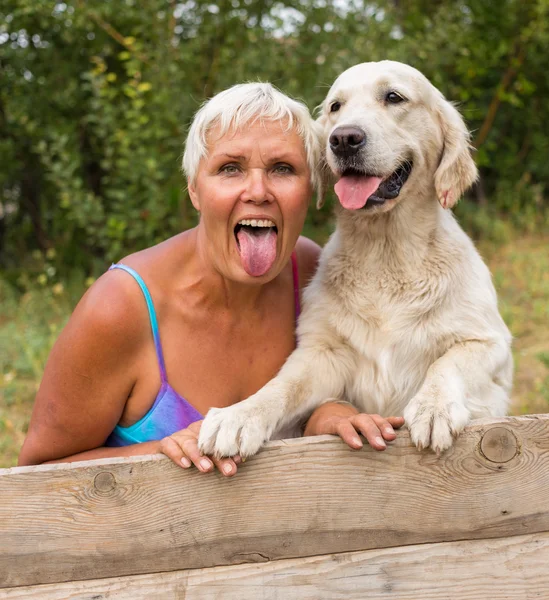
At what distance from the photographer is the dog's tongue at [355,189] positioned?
227 cm

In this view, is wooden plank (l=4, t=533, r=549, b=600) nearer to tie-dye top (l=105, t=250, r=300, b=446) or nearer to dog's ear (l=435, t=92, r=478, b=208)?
tie-dye top (l=105, t=250, r=300, b=446)

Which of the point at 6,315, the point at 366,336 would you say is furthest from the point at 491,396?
the point at 6,315

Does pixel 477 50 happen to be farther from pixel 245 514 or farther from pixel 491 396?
pixel 245 514

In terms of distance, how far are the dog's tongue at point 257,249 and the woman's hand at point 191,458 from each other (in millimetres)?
562

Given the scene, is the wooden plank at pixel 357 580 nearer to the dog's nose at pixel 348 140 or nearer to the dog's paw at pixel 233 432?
the dog's paw at pixel 233 432

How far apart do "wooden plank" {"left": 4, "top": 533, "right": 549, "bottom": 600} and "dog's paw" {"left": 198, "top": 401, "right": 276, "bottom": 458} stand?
252 mm

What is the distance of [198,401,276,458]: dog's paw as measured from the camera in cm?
169

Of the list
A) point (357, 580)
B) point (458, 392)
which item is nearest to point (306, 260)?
point (458, 392)

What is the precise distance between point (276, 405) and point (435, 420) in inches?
20.0

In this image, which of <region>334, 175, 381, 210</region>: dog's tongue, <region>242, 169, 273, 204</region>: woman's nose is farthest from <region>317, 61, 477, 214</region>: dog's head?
<region>242, 169, 273, 204</region>: woman's nose

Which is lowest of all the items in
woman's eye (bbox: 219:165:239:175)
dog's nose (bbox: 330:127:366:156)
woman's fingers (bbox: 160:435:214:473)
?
woman's fingers (bbox: 160:435:214:473)

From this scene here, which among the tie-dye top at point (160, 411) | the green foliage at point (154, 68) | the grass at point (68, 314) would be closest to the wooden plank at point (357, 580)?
the tie-dye top at point (160, 411)

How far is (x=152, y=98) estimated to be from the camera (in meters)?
4.85

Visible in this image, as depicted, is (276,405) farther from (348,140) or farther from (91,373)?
(348,140)
